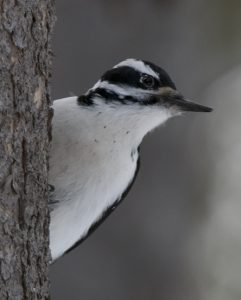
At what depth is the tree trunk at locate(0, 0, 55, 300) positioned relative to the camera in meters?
2.61

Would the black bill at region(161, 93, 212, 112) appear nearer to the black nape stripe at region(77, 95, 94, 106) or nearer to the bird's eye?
the bird's eye

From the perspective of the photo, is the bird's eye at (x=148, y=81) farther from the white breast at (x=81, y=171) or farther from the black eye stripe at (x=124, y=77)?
the white breast at (x=81, y=171)

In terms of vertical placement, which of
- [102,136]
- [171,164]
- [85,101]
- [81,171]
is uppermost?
[85,101]

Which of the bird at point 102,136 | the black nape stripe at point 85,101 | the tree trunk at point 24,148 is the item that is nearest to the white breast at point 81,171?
the bird at point 102,136

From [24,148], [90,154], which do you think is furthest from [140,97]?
[24,148]

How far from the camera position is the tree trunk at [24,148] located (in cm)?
261

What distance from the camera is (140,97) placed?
11.9 feet

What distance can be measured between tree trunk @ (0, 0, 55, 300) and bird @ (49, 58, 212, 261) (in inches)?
25.8

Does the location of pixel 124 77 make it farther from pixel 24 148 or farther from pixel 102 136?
pixel 24 148

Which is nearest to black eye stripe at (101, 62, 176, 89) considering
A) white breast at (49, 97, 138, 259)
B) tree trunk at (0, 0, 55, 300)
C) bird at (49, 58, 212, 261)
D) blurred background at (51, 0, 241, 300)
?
bird at (49, 58, 212, 261)

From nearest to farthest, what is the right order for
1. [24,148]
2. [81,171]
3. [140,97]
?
1. [24,148]
2. [81,171]
3. [140,97]

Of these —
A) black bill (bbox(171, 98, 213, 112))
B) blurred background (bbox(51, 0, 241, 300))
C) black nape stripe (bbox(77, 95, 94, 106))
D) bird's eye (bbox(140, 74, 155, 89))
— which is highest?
bird's eye (bbox(140, 74, 155, 89))

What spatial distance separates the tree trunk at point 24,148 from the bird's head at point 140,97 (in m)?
0.81

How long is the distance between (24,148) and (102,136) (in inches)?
35.9
